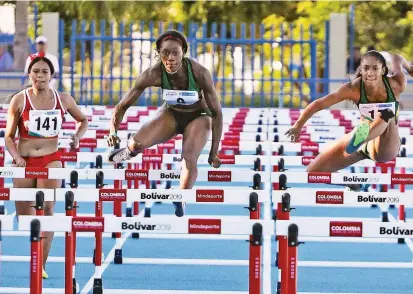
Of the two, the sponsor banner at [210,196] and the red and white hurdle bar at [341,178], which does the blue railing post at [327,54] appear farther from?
the sponsor banner at [210,196]

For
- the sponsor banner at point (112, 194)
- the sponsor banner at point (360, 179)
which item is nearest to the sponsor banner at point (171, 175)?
the sponsor banner at point (360, 179)

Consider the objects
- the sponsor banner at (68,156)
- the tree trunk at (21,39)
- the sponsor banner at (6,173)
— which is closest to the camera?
the sponsor banner at (6,173)

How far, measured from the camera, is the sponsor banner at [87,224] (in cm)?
682

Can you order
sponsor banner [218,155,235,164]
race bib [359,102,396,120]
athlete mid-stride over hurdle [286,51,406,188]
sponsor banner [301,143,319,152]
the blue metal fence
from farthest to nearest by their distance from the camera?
the blue metal fence → sponsor banner [301,143,319,152] → sponsor banner [218,155,235,164] → race bib [359,102,396,120] → athlete mid-stride over hurdle [286,51,406,188]

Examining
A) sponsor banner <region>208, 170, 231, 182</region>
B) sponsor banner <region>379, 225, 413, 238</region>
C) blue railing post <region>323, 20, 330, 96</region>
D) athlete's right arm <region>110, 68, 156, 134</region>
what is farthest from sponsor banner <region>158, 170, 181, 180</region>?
blue railing post <region>323, 20, 330, 96</region>

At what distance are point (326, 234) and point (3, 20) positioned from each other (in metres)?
30.5

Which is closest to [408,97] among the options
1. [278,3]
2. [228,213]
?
[228,213]

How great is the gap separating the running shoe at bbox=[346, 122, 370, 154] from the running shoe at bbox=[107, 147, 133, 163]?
1.89 metres

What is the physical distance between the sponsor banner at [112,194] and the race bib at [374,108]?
2703 millimetres

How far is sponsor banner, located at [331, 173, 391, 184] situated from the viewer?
967 centimetres

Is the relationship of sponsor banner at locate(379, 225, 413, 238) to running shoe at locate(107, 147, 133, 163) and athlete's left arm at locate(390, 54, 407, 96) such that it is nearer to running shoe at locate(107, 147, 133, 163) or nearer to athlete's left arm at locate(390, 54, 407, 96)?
athlete's left arm at locate(390, 54, 407, 96)

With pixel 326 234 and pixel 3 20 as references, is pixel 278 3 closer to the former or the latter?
pixel 3 20

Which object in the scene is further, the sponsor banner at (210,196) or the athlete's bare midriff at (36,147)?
the athlete's bare midriff at (36,147)

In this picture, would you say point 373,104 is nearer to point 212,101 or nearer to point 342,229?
point 212,101
